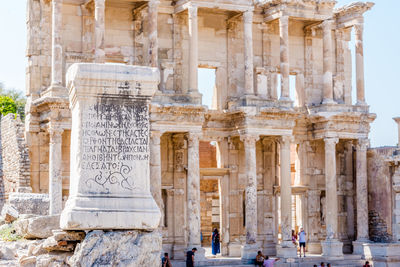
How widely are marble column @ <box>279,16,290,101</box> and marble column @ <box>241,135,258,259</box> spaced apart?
7.79 feet

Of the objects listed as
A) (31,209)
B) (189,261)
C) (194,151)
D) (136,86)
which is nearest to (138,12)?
(194,151)

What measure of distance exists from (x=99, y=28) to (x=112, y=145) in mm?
16040

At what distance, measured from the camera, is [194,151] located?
2538 cm

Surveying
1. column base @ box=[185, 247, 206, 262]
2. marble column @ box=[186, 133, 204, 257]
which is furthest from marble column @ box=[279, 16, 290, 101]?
column base @ box=[185, 247, 206, 262]

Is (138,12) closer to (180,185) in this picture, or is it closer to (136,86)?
(180,185)

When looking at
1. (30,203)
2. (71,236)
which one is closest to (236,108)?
(30,203)

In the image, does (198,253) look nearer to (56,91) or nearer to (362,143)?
(56,91)

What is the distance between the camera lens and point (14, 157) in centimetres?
2584

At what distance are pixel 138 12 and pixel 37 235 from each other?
1525 cm

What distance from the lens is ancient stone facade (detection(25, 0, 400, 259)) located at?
2512 cm

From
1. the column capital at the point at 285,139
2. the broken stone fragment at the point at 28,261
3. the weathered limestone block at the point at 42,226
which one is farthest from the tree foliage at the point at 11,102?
the broken stone fragment at the point at 28,261

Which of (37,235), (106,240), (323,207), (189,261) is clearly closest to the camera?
(106,240)

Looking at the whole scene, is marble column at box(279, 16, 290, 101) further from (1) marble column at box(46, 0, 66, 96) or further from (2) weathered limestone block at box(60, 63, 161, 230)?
(2) weathered limestone block at box(60, 63, 161, 230)

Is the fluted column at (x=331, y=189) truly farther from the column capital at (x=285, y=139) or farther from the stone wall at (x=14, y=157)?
the stone wall at (x=14, y=157)
